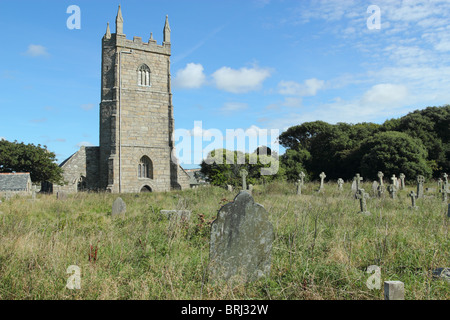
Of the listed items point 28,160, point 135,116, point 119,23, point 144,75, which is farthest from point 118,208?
point 28,160

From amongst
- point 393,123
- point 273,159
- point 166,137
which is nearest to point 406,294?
point 166,137

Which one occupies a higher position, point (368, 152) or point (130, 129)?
point (130, 129)

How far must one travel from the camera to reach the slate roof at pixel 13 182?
72.5ft

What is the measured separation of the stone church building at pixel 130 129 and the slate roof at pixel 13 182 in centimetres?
428

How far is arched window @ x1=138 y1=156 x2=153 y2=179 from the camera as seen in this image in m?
28.3

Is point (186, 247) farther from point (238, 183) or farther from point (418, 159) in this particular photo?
point (418, 159)

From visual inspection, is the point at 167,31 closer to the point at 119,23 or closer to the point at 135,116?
the point at 119,23

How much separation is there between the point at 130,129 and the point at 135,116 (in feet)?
3.96

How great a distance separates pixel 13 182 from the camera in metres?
22.5

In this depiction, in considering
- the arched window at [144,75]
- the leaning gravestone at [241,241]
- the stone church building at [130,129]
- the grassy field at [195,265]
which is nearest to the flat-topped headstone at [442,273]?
the grassy field at [195,265]

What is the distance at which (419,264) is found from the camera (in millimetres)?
4855

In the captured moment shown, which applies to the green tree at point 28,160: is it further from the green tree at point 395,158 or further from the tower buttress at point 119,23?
the green tree at point 395,158
